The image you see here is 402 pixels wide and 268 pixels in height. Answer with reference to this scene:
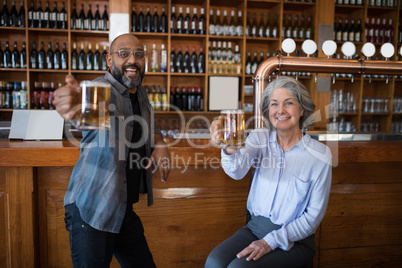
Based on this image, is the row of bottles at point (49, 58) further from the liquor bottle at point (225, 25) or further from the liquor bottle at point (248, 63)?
the liquor bottle at point (248, 63)

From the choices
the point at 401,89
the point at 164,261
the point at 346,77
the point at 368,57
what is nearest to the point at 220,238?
the point at 164,261

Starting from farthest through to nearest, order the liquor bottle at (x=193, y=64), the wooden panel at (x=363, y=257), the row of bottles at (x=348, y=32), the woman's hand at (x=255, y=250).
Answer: the row of bottles at (x=348, y=32)
the liquor bottle at (x=193, y=64)
the wooden panel at (x=363, y=257)
the woman's hand at (x=255, y=250)

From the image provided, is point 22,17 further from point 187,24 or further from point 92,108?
point 92,108

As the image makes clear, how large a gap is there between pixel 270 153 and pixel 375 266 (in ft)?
3.63

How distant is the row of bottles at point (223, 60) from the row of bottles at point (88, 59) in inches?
47.4

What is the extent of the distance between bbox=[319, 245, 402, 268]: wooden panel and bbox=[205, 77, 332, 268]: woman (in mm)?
699

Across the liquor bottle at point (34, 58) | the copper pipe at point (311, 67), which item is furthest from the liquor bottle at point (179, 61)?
the copper pipe at point (311, 67)

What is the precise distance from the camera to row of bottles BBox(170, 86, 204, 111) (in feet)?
13.6

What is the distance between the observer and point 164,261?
1.81 meters

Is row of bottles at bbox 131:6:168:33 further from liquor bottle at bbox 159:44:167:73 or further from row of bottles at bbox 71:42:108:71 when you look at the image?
row of bottles at bbox 71:42:108:71

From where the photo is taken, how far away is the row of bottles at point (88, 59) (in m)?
3.89

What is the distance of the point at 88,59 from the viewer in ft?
13.1

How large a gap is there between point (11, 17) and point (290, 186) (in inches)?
148

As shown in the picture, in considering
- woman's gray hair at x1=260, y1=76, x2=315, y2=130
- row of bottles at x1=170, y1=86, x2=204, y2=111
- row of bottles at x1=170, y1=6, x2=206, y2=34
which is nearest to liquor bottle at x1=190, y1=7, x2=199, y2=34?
row of bottles at x1=170, y1=6, x2=206, y2=34
